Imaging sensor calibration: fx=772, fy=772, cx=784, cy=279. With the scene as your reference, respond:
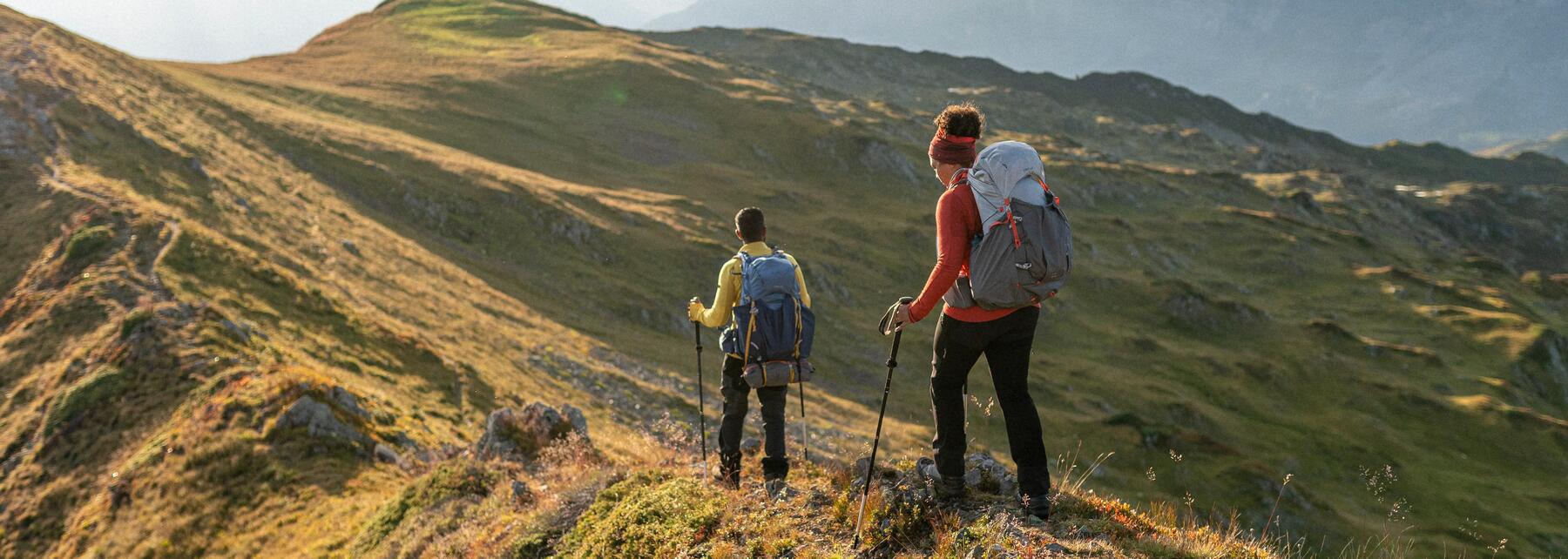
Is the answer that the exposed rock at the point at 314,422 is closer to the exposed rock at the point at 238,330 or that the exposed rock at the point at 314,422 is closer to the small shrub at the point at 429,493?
the small shrub at the point at 429,493

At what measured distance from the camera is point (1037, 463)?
6.45 m

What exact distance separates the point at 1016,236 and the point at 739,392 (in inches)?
159

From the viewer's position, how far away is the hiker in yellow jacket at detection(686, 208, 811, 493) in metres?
8.47

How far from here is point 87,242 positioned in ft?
70.2

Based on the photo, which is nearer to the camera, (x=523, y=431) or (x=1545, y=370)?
(x=523, y=431)

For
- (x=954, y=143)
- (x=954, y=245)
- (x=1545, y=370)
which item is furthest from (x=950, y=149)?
(x=1545, y=370)

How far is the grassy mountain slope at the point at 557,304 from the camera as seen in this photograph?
48.6ft

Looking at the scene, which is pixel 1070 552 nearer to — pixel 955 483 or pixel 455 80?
pixel 955 483

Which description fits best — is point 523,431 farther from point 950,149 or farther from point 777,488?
point 950,149

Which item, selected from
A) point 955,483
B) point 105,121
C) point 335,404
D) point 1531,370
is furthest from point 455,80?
point 1531,370

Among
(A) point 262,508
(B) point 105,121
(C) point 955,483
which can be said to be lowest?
(A) point 262,508

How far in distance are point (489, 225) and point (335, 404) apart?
123ft

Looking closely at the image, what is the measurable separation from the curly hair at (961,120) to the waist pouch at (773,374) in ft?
9.68

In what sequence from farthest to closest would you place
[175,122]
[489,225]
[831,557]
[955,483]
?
[489,225], [175,122], [955,483], [831,557]
